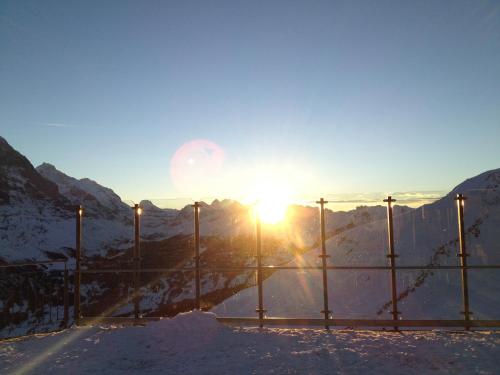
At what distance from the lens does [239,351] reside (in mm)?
6695

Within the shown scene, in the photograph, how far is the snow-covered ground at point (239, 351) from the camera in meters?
5.98

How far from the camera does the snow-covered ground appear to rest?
5.98m

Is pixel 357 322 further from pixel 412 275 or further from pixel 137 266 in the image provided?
pixel 412 275

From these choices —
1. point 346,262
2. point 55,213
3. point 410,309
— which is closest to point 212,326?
point 410,309

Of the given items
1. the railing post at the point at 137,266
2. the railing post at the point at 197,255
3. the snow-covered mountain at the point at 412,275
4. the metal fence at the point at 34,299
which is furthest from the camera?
the snow-covered mountain at the point at 412,275

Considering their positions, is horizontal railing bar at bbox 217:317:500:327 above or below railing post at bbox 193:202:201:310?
below

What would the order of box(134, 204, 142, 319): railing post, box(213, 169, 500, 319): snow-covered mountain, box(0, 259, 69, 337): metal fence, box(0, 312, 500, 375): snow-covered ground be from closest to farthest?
box(0, 312, 500, 375): snow-covered ground → box(134, 204, 142, 319): railing post → box(0, 259, 69, 337): metal fence → box(213, 169, 500, 319): snow-covered mountain

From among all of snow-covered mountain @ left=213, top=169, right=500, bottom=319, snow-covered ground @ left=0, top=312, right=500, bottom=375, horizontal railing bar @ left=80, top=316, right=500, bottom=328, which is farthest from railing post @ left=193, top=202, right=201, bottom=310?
snow-covered mountain @ left=213, top=169, right=500, bottom=319

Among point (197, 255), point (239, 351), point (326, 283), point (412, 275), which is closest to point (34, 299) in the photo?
point (197, 255)

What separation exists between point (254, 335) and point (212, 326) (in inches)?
31.8

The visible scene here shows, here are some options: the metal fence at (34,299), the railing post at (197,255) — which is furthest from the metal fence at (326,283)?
the metal fence at (34,299)

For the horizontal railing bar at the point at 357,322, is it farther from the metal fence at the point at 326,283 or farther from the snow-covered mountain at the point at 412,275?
the snow-covered mountain at the point at 412,275

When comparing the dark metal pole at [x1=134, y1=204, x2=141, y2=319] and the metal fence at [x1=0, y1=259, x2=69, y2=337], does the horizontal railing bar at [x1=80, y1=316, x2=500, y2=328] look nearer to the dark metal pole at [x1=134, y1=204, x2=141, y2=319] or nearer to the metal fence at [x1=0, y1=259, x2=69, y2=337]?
the dark metal pole at [x1=134, y1=204, x2=141, y2=319]

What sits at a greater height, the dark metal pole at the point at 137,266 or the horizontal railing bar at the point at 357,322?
the dark metal pole at the point at 137,266
